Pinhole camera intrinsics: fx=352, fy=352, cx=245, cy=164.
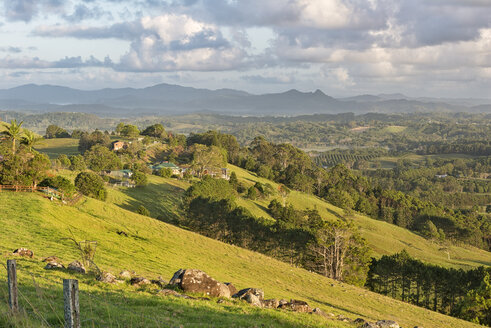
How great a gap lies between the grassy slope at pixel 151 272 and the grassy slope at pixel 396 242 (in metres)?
40.4

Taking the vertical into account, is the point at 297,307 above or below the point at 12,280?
below

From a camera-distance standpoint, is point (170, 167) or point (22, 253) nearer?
point (22, 253)

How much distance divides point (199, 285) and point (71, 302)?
504 inches

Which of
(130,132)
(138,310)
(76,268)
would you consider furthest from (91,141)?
(138,310)

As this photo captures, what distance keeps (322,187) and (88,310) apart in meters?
127

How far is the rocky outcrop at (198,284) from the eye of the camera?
61.6 feet

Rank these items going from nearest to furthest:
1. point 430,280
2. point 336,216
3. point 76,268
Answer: point 76,268
point 430,280
point 336,216

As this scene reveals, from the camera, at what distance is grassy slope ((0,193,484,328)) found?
1401 cm

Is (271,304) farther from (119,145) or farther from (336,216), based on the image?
(119,145)

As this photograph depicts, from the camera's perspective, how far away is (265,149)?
158 metres

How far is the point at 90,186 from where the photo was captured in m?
60.2

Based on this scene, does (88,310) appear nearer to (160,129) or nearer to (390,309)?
(390,309)

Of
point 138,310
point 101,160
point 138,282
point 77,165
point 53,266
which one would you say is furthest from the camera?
point 101,160

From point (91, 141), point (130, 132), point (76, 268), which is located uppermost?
point (130, 132)
